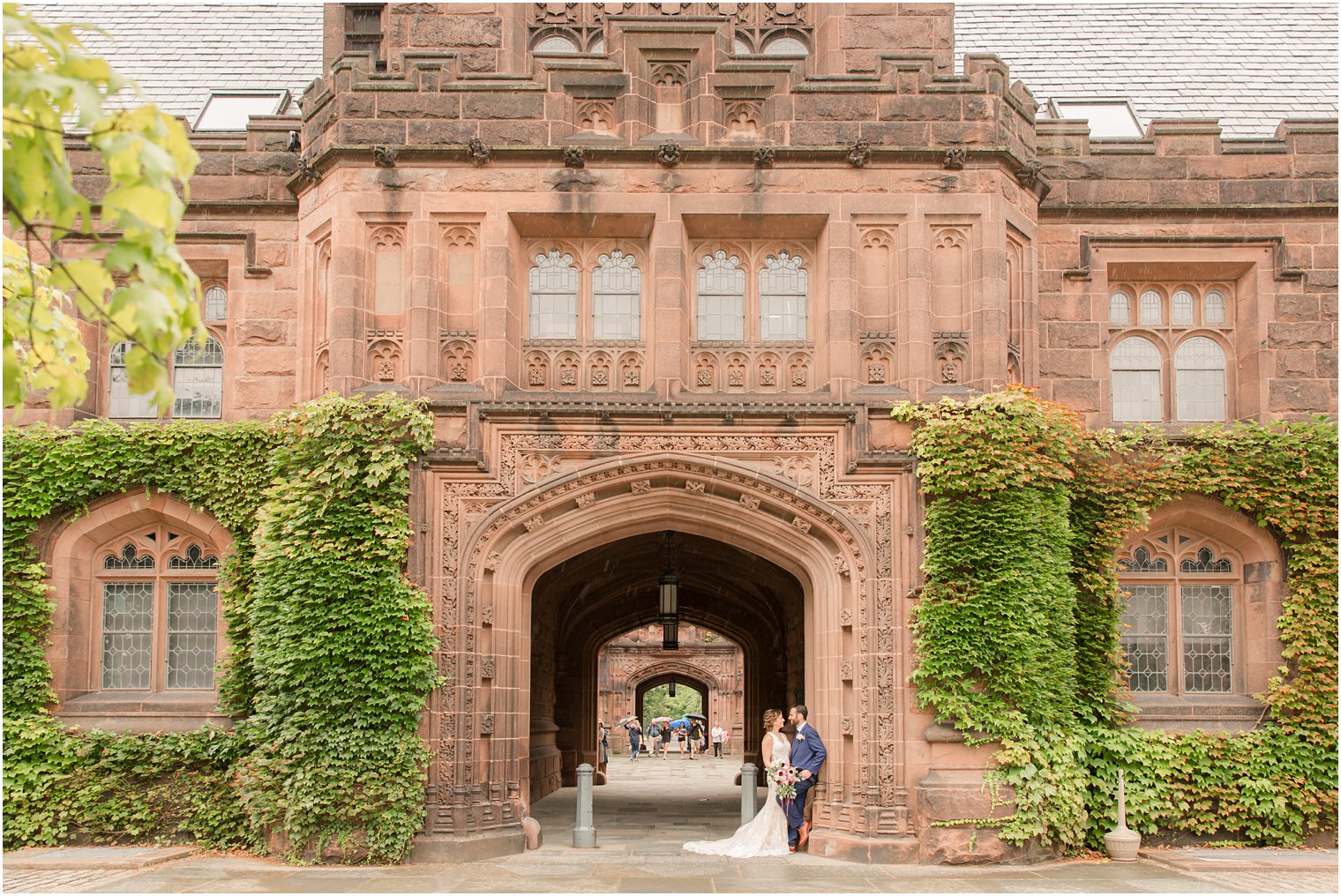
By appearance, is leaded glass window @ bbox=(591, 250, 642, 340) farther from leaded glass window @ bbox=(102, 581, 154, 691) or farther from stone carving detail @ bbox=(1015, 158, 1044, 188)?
leaded glass window @ bbox=(102, 581, 154, 691)

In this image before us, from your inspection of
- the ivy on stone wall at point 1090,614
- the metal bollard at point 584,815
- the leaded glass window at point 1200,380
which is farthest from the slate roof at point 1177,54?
the metal bollard at point 584,815

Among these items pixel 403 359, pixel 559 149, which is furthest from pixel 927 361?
pixel 403 359

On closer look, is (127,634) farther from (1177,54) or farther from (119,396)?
(1177,54)

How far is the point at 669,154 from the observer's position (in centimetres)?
1392

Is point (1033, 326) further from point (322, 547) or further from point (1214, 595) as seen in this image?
point (322, 547)

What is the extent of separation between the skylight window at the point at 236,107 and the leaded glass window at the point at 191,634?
603cm

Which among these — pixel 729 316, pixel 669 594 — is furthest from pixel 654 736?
pixel 729 316

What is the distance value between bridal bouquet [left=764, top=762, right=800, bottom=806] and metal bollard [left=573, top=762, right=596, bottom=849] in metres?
1.94

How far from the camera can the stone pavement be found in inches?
445

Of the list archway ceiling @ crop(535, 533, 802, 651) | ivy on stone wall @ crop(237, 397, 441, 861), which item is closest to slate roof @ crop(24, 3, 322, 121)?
ivy on stone wall @ crop(237, 397, 441, 861)

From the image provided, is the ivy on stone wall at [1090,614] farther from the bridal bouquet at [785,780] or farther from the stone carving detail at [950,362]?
the bridal bouquet at [785,780]

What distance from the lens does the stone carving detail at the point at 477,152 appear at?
13.9 m

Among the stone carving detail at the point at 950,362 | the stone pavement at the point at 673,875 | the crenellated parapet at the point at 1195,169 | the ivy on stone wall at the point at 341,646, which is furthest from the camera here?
the crenellated parapet at the point at 1195,169

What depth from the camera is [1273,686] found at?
14.3m
